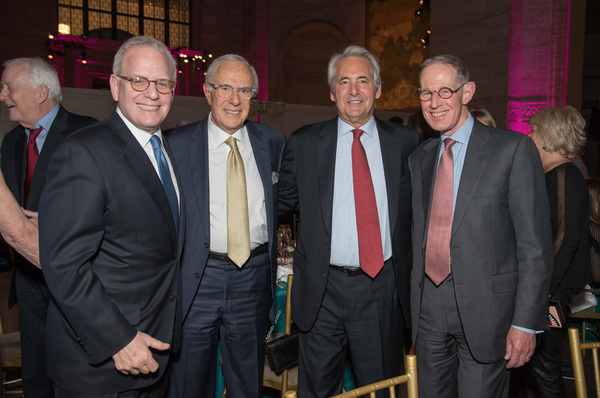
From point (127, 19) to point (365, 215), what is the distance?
16268 mm

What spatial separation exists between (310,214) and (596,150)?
12.5 meters

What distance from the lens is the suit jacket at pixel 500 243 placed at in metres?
1.85

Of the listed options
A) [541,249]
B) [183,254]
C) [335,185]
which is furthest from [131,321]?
[541,249]

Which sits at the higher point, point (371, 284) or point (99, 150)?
point (99, 150)

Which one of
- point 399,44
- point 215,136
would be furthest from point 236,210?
point 399,44

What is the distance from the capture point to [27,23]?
1338 cm

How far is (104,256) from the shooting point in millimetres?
1550

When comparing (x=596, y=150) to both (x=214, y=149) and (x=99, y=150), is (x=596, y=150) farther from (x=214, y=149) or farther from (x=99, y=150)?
(x=99, y=150)

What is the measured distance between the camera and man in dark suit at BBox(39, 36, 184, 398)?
56.8 inches

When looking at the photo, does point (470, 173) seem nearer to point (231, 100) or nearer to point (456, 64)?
point (456, 64)

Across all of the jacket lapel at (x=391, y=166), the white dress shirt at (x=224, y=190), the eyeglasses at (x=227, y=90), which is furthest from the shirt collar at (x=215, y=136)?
the jacket lapel at (x=391, y=166)

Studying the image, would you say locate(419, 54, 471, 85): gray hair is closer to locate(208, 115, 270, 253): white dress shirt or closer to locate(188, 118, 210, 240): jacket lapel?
locate(208, 115, 270, 253): white dress shirt

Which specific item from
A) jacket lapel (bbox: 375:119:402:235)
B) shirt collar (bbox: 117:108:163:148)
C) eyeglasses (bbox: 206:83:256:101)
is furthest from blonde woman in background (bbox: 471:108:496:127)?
shirt collar (bbox: 117:108:163:148)

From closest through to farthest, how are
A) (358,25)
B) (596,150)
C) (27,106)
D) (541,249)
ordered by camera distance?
1. (541,249)
2. (27,106)
3. (596,150)
4. (358,25)
